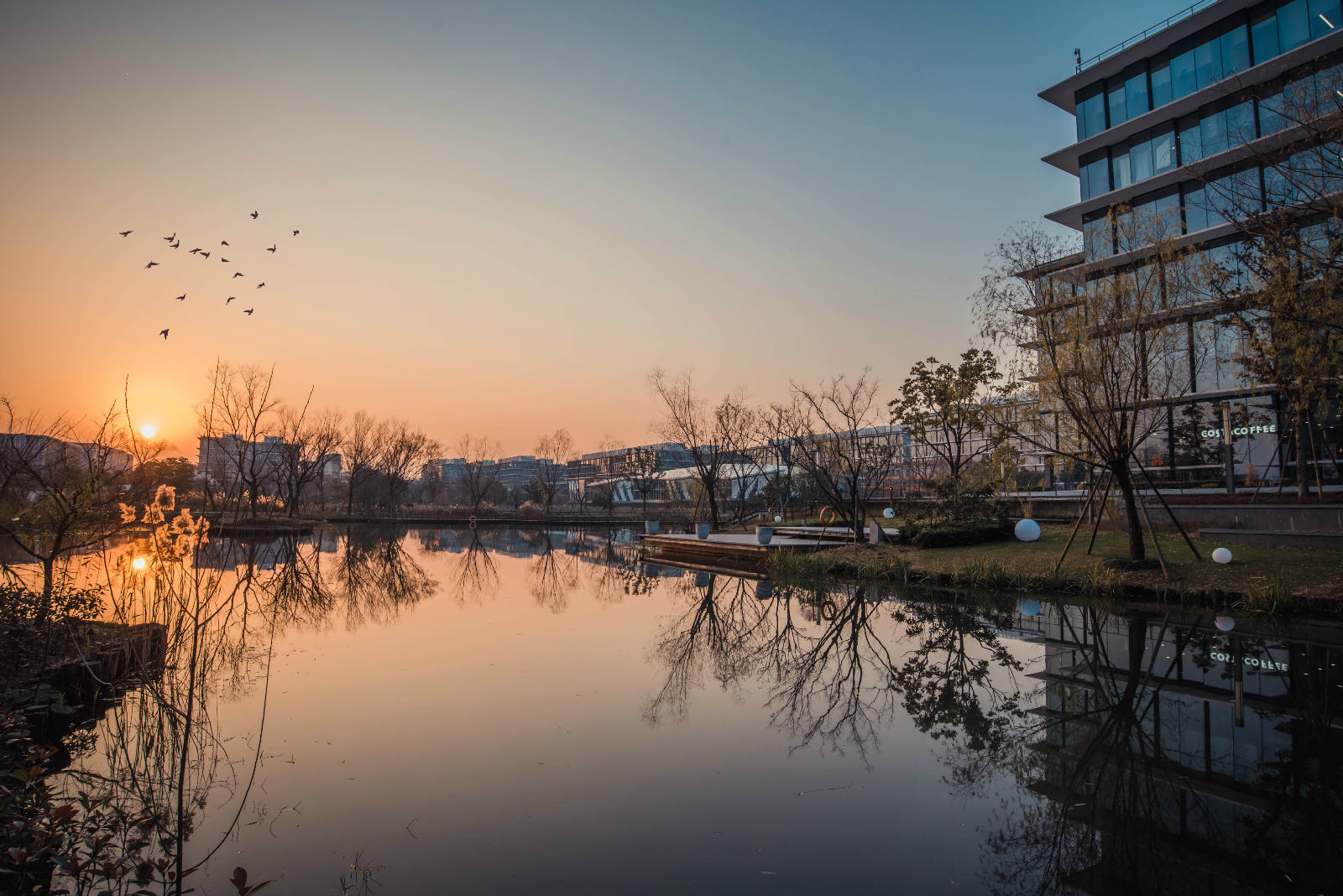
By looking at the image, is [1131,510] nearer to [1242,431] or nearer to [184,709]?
[1242,431]

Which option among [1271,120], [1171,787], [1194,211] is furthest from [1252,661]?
[1271,120]

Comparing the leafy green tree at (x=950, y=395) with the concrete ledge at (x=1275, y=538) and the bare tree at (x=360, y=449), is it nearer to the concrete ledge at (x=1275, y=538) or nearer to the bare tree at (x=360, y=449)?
the concrete ledge at (x=1275, y=538)

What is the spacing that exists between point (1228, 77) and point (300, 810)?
2982 cm

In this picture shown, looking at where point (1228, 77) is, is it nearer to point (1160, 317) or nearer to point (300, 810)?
point (1160, 317)

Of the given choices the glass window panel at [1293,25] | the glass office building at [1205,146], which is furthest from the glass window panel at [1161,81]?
the glass window panel at [1293,25]

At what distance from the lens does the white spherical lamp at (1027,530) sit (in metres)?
17.5

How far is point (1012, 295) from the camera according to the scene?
1572 cm

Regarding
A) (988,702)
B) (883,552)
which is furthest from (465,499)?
(988,702)

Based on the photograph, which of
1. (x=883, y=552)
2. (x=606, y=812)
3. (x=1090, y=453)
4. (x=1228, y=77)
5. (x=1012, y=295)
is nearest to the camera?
(x=606, y=812)

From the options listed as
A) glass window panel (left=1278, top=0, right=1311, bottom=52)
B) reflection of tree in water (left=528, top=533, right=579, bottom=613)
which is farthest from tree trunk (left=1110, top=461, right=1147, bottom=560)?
glass window panel (left=1278, top=0, right=1311, bottom=52)

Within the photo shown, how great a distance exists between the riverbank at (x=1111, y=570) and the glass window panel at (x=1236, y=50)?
53.3 feet

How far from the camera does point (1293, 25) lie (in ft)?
72.0

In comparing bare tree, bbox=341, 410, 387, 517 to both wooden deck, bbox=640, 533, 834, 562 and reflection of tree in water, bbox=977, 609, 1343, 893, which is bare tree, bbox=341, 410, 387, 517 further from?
reflection of tree in water, bbox=977, 609, 1343, 893

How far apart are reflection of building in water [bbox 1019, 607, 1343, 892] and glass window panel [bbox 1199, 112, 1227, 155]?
20.7 m
